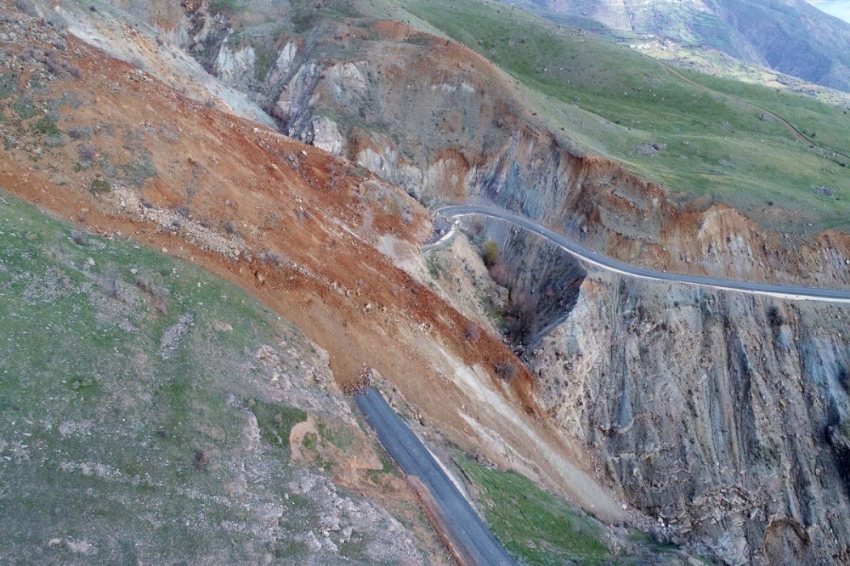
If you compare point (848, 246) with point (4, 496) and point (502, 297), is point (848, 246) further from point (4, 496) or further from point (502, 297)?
point (4, 496)

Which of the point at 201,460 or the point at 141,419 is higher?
the point at 141,419

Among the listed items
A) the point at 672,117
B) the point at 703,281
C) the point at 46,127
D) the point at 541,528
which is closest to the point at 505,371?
the point at 541,528

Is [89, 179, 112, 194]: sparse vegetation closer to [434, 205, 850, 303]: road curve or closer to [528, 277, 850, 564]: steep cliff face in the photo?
[528, 277, 850, 564]: steep cliff face

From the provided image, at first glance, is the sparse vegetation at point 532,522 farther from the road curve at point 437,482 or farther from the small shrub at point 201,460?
the small shrub at point 201,460

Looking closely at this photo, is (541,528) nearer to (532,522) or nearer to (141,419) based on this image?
(532,522)

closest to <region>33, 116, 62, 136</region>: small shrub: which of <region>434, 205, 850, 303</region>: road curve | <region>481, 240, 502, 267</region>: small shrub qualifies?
<region>481, 240, 502, 267</region>: small shrub

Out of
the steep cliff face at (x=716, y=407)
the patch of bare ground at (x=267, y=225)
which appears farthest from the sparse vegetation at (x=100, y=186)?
the steep cliff face at (x=716, y=407)
